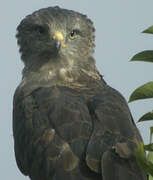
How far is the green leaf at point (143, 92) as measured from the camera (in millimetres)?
3564

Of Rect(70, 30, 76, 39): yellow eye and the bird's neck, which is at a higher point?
Rect(70, 30, 76, 39): yellow eye

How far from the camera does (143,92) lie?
12.1 feet

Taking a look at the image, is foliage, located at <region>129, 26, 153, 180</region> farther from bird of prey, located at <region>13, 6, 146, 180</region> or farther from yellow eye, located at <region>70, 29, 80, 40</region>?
yellow eye, located at <region>70, 29, 80, 40</region>

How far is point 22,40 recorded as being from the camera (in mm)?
7898

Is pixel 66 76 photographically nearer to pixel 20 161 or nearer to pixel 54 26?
pixel 54 26

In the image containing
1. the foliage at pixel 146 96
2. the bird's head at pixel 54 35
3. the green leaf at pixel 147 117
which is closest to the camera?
the foliage at pixel 146 96

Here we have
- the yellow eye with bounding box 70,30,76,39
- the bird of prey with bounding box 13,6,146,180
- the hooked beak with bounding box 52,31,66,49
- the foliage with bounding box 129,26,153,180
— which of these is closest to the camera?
the foliage with bounding box 129,26,153,180

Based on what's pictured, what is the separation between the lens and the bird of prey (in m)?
5.13

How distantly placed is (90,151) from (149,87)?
1758 millimetres

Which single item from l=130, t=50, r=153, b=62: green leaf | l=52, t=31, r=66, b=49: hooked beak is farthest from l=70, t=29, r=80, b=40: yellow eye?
l=130, t=50, r=153, b=62: green leaf

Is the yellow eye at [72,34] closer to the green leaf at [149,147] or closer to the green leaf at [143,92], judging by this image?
the green leaf at [143,92]

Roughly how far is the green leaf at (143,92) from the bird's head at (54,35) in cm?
341

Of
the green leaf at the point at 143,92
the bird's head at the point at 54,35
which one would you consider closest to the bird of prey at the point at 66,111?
the bird's head at the point at 54,35

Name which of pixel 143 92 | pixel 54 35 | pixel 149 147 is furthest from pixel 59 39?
pixel 149 147
